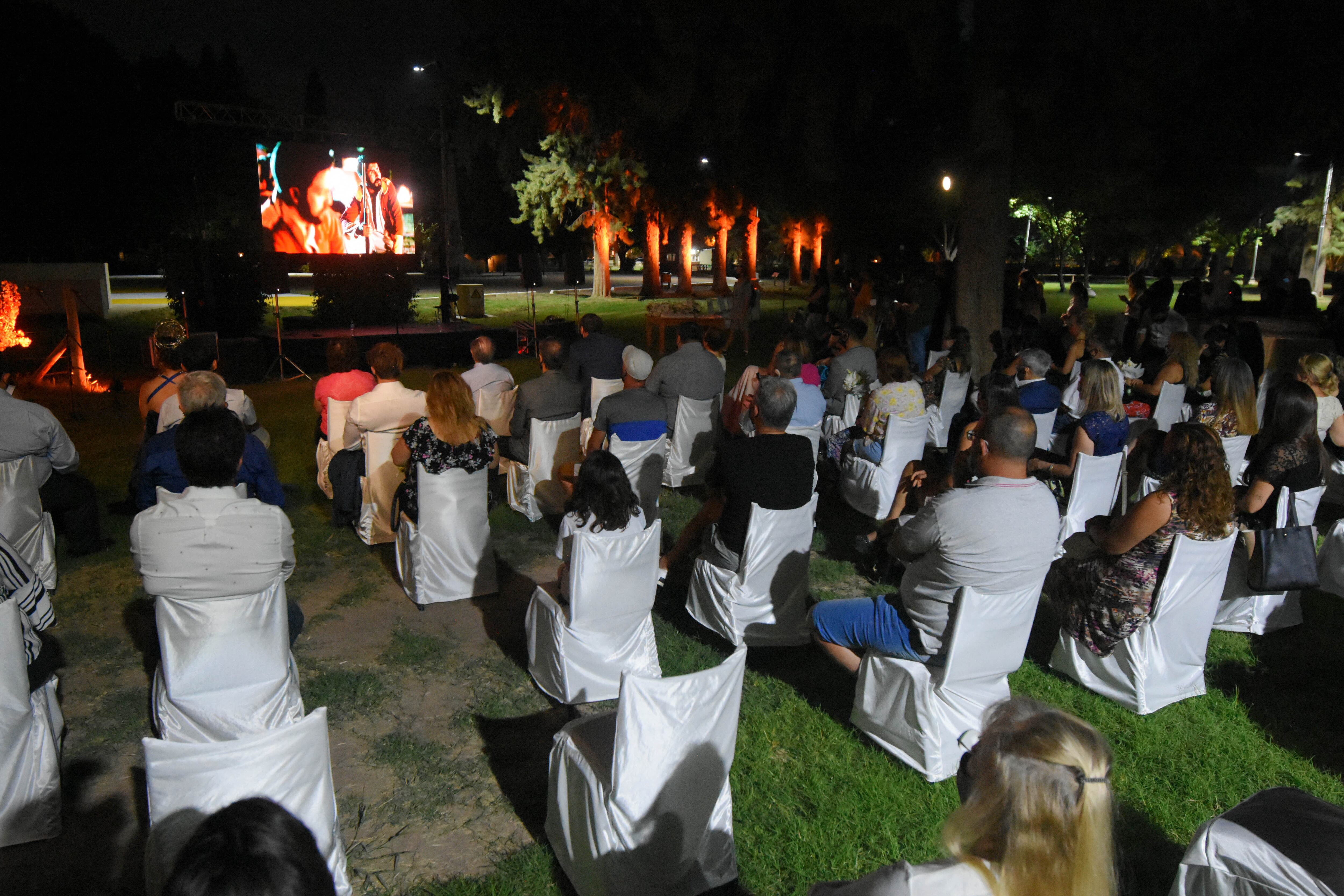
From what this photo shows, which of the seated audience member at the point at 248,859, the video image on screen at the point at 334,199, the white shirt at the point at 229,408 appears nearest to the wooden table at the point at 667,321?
the video image on screen at the point at 334,199

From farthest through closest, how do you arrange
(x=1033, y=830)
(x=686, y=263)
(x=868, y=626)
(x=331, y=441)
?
(x=686, y=263)
(x=331, y=441)
(x=868, y=626)
(x=1033, y=830)

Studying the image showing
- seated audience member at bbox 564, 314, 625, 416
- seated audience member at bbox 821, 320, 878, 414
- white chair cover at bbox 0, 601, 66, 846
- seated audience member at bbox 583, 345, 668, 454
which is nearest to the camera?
white chair cover at bbox 0, 601, 66, 846

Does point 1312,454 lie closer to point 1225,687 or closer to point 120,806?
point 1225,687

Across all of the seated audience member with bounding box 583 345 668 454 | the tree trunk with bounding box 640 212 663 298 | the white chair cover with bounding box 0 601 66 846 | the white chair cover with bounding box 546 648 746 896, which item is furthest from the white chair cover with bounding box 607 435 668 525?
the tree trunk with bounding box 640 212 663 298

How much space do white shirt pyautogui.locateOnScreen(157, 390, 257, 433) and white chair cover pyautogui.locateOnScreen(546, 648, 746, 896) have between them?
3.20m

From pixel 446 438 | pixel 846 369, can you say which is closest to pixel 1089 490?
pixel 846 369

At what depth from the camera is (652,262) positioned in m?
31.4

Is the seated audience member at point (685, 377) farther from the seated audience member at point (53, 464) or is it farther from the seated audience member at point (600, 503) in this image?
the seated audience member at point (53, 464)

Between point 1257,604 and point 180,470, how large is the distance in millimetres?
5395

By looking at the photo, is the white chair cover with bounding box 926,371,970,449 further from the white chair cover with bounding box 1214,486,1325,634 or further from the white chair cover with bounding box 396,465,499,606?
the white chair cover with bounding box 396,465,499,606

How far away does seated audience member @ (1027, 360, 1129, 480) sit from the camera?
5.39m

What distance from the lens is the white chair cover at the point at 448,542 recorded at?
15.9 feet

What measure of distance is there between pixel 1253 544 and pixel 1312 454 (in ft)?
1.93

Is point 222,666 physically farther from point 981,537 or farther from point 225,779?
point 981,537
